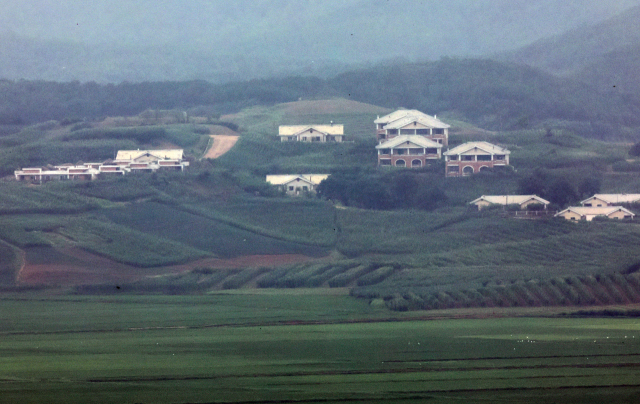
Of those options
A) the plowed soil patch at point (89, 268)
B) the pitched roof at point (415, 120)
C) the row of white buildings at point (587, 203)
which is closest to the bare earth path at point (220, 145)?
the pitched roof at point (415, 120)

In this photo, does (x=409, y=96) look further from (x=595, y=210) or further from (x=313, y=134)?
(x=595, y=210)

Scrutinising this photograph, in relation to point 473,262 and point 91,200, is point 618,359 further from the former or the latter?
point 91,200

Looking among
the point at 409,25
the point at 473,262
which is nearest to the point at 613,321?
the point at 473,262

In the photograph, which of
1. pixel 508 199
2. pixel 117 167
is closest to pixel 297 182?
pixel 117 167

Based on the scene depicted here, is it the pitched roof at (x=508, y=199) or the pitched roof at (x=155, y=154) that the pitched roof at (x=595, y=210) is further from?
the pitched roof at (x=155, y=154)

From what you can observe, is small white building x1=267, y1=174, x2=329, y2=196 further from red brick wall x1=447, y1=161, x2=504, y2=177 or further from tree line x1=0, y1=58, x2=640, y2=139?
tree line x1=0, y1=58, x2=640, y2=139
